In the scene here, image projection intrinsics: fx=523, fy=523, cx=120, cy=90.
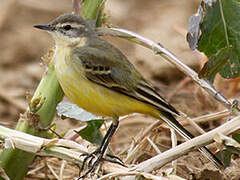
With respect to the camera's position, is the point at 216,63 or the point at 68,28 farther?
the point at 68,28

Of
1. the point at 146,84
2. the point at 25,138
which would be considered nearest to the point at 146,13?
the point at 146,84

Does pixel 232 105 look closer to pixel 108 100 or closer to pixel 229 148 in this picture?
pixel 229 148

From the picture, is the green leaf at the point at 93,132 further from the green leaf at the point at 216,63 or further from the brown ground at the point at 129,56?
the green leaf at the point at 216,63

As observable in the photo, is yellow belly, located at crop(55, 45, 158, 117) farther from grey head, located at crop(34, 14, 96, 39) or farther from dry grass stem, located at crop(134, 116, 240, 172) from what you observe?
dry grass stem, located at crop(134, 116, 240, 172)

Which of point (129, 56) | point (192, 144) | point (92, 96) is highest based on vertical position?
point (129, 56)

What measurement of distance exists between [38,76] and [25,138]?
420cm

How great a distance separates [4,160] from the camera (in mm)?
4000

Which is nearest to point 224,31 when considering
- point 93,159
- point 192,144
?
point 192,144

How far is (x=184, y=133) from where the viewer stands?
3793 millimetres

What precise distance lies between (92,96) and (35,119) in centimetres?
47

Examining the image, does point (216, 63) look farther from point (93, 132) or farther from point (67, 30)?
Result: point (67, 30)

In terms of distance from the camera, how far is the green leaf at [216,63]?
357 centimetres

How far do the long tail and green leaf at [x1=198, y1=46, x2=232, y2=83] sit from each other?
0.41m

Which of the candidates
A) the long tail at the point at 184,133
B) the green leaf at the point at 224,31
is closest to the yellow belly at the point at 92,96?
the long tail at the point at 184,133
